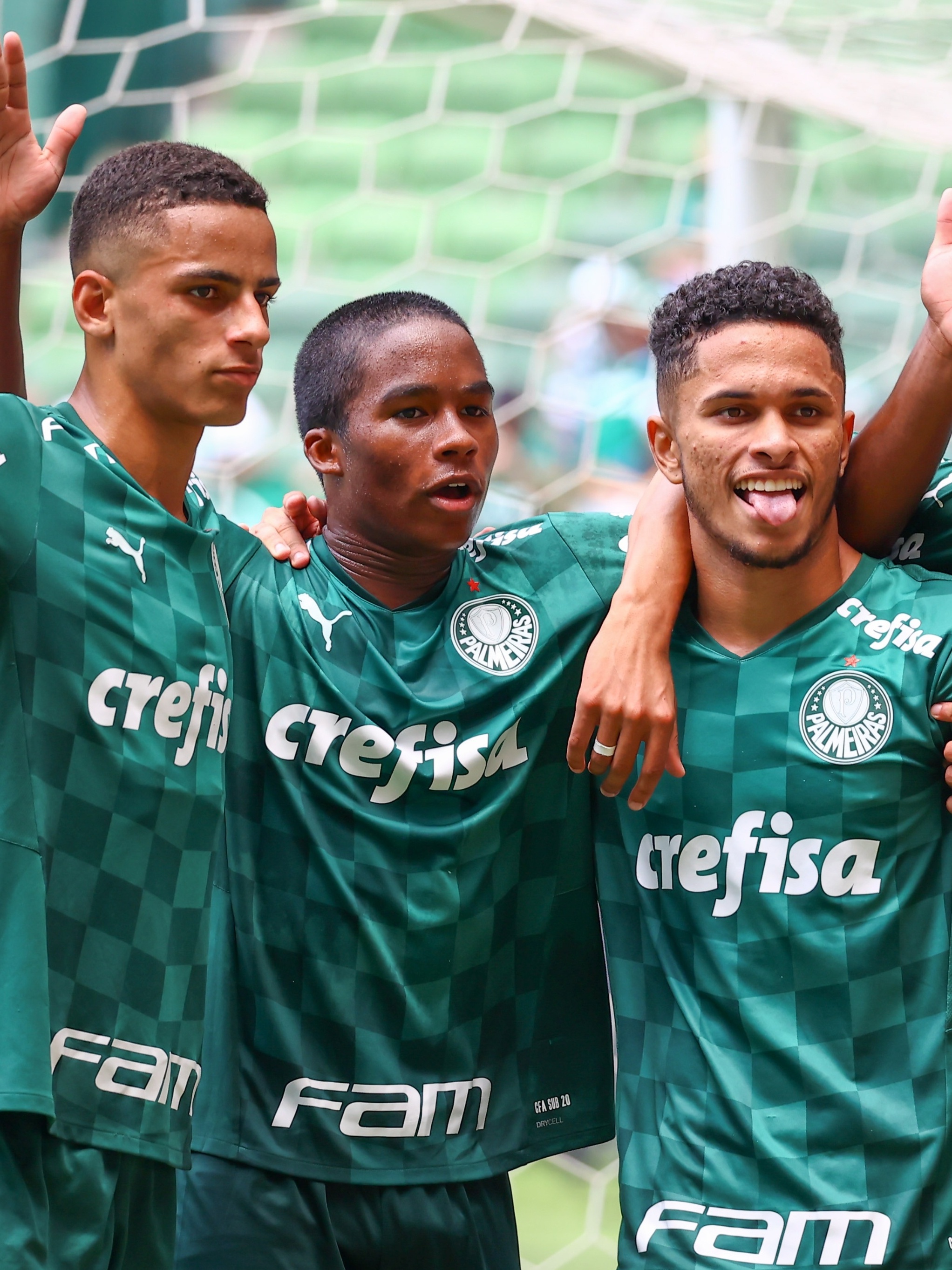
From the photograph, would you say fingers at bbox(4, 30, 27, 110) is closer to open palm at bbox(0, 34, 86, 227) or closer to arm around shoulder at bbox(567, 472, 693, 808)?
open palm at bbox(0, 34, 86, 227)

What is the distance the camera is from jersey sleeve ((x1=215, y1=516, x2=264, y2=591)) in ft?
6.56

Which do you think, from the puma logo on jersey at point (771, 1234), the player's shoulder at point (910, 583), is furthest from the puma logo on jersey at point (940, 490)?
the puma logo on jersey at point (771, 1234)

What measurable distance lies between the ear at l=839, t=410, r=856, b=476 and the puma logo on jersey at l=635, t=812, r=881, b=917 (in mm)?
468

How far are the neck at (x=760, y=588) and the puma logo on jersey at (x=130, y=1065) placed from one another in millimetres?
886

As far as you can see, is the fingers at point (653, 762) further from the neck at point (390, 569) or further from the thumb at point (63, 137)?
the thumb at point (63, 137)

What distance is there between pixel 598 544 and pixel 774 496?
0.34 meters

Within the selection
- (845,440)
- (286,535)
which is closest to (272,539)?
(286,535)

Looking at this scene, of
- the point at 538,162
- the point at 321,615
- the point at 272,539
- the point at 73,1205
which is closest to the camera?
the point at 73,1205

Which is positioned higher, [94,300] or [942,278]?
[942,278]

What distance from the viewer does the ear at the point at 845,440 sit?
188 cm

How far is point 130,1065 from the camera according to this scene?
163cm

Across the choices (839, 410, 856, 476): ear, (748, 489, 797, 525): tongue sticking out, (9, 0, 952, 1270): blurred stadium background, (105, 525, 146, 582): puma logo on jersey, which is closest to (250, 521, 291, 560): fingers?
(105, 525, 146, 582): puma logo on jersey

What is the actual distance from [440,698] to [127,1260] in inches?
31.0

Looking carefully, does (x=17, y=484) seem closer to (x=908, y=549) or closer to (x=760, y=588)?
(x=760, y=588)
